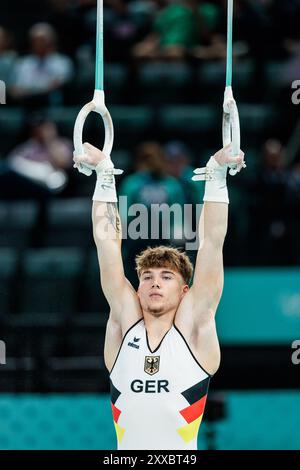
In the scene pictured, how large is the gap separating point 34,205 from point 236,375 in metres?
2.18

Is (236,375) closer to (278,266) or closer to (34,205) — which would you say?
(278,266)

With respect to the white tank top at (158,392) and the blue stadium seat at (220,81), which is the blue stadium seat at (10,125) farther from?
the white tank top at (158,392)

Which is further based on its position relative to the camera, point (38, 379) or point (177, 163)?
point (177, 163)

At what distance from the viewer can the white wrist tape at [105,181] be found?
5852 mm

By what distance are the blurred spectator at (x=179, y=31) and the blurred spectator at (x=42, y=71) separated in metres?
0.70

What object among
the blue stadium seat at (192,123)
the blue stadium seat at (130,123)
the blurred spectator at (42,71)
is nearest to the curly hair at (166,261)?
the blue stadium seat at (192,123)

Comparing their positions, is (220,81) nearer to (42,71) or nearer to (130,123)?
(130,123)

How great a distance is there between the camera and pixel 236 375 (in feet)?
28.8

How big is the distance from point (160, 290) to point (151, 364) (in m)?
0.37

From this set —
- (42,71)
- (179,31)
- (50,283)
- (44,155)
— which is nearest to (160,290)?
(50,283)

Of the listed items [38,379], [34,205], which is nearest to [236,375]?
[38,379]

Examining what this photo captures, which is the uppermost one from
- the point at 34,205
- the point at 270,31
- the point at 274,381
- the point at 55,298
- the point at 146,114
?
the point at 270,31

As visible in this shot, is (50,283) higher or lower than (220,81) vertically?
lower

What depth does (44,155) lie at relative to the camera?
32.7 feet
